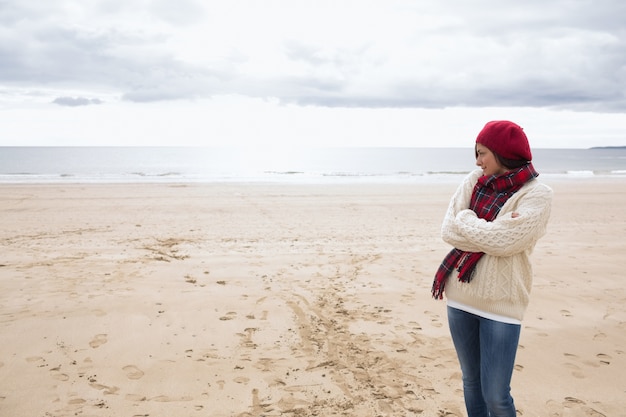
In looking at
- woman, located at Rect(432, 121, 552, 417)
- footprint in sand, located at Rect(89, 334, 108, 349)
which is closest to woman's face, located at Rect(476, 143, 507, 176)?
woman, located at Rect(432, 121, 552, 417)

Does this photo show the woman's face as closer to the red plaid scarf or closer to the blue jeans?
the red plaid scarf

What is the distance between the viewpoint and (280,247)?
30.9ft

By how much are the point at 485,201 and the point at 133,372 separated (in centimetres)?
330

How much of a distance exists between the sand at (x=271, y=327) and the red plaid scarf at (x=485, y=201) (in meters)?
1.46

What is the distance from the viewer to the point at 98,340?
477 cm

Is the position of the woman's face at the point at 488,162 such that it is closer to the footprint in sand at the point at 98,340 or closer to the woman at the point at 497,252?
the woman at the point at 497,252

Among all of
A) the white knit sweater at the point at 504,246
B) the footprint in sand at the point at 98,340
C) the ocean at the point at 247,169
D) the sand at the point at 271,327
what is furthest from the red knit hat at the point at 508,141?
the ocean at the point at 247,169

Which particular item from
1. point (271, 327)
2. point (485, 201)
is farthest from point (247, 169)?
point (485, 201)

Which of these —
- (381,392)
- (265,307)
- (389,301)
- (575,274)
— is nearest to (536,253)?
(575,274)

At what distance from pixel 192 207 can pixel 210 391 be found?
42.0ft

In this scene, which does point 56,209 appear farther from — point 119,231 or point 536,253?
point 536,253

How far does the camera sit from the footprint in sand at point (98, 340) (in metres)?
4.65

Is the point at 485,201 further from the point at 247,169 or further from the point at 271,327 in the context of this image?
the point at 247,169

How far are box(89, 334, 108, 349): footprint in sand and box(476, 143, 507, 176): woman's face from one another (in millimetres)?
4012
